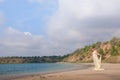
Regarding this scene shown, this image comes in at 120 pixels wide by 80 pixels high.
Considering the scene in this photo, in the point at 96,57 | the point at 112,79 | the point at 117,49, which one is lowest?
the point at 112,79

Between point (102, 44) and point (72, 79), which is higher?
point (102, 44)

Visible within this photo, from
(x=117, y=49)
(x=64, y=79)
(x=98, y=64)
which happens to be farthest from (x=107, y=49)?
(x=64, y=79)

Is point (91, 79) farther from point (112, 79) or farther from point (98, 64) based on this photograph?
point (98, 64)

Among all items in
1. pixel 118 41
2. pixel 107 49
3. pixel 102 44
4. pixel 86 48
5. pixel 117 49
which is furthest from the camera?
pixel 86 48

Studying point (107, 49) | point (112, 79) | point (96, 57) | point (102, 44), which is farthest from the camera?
point (102, 44)

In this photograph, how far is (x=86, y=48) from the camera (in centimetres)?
18738

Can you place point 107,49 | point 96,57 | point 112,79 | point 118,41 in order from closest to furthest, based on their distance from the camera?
point 112,79, point 96,57, point 118,41, point 107,49

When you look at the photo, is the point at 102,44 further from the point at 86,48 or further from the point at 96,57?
the point at 96,57

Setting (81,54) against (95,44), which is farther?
(81,54)

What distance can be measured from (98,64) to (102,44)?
133 metres

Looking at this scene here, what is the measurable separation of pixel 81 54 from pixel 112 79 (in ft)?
571

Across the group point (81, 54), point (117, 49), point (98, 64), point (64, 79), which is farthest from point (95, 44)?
point (64, 79)

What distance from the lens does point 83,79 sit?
20.5 meters

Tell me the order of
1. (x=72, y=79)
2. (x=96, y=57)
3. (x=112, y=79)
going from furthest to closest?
(x=96, y=57)
(x=72, y=79)
(x=112, y=79)
